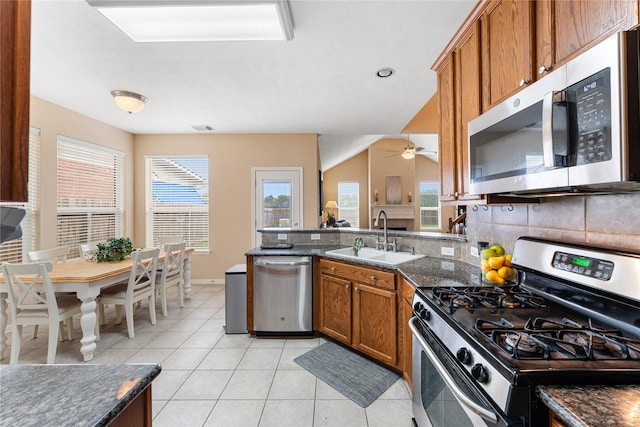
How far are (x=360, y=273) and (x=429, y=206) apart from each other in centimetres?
868

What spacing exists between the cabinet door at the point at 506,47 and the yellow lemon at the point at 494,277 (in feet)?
3.14

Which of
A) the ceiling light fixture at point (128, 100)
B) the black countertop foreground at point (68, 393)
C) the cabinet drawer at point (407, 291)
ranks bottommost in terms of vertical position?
the cabinet drawer at point (407, 291)

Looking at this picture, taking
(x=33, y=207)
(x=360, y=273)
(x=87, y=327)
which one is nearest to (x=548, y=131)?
(x=360, y=273)

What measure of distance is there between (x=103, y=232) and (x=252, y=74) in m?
3.68

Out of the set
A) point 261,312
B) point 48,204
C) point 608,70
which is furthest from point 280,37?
point 48,204

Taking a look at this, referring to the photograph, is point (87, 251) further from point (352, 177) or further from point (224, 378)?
point (352, 177)

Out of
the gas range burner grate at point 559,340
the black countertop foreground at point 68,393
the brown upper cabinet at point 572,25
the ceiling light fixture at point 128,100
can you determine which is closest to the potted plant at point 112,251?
the ceiling light fixture at point 128,100

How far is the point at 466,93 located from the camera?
175 cm

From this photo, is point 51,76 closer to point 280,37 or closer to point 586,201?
point 280,37

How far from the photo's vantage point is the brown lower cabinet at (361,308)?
2059 mm

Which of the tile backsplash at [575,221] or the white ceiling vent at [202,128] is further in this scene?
the white ceiling vent at [202,128]

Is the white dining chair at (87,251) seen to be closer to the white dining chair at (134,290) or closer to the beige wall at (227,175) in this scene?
the white dining chair at (134,290)

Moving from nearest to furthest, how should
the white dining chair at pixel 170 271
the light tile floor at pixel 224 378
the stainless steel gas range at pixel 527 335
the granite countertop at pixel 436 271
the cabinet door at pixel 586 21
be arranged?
the stainless steel gas range at pixel 527 335 → the cabinet door at pixel 586 21 → the granite countertop at pixel 436 271 → the light tile floor at pixel 224 378 → the white dining chair at pixel 170 271

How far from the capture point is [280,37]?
2020 mm
